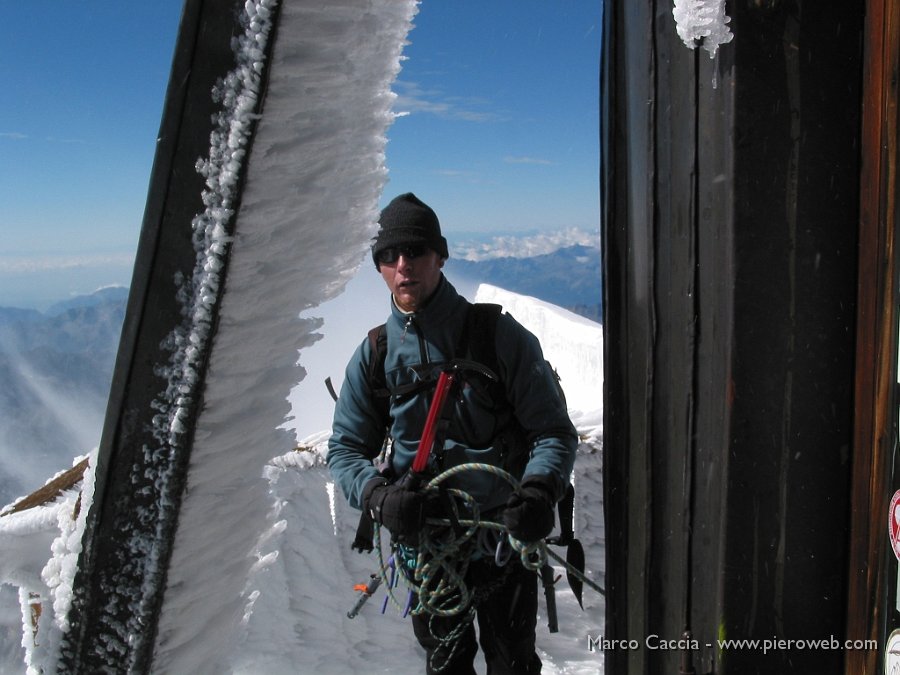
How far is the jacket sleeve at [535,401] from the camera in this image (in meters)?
1.99

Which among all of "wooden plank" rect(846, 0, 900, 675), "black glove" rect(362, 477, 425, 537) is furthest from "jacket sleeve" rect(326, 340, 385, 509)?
"wooden plank" rect(846, 0, 900, 675)

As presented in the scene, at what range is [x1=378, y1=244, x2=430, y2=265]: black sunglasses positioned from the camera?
204 cm

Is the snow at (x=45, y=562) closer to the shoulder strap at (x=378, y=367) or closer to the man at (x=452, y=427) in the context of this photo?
the man at (x=452, y=427)

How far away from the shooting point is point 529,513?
6.07 ft

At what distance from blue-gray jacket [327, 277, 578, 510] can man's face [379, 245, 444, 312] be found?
3cm

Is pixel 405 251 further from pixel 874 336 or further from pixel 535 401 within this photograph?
pixel 874 336

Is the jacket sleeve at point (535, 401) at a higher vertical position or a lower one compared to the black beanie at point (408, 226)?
lower

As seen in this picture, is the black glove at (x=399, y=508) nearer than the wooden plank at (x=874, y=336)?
No

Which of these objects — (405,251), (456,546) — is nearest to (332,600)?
(456,546)

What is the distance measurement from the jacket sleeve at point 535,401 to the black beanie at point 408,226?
0.34 meters

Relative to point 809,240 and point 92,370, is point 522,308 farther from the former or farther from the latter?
point 92,370

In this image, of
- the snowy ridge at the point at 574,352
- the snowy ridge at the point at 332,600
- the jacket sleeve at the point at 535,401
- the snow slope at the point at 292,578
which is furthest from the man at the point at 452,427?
the snowy ridge at the point at 574,352

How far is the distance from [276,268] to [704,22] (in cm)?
72

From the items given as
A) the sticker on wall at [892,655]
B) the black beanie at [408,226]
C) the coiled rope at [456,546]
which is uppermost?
the black beanie at [408,226]
